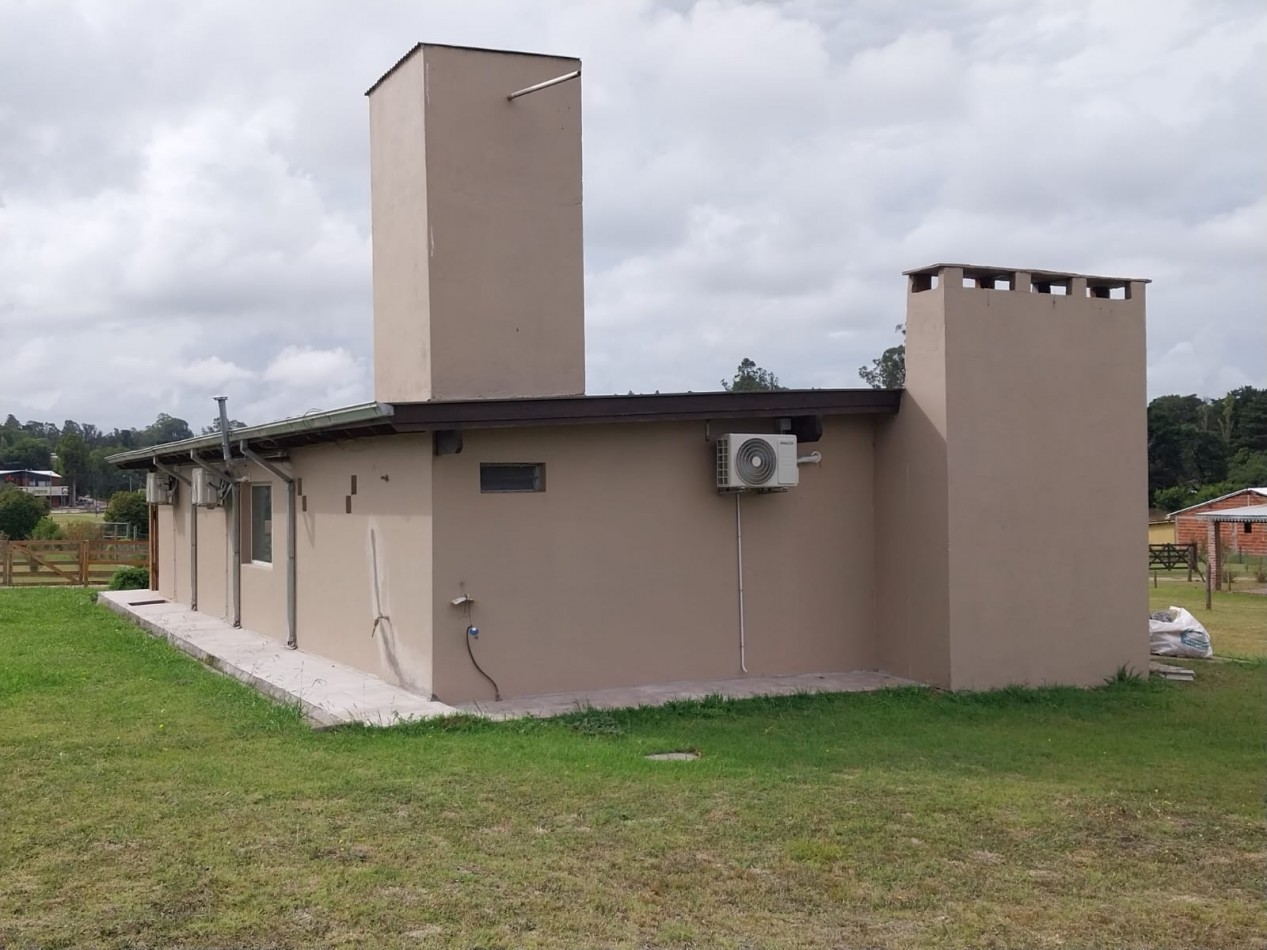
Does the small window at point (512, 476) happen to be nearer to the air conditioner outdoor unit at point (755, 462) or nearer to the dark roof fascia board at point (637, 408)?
the dark roof fascia board at point (637, 408)

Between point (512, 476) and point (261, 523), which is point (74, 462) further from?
point (512, 476)

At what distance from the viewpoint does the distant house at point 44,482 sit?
268ft

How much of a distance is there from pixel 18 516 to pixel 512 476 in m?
32.4

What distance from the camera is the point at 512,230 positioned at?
11.5 metres

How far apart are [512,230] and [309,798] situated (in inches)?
259

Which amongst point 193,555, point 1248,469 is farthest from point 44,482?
point 193,555

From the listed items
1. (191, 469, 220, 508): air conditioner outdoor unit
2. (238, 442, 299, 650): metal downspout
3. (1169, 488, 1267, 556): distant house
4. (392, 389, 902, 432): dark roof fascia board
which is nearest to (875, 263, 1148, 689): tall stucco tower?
(392, 389, 902, 432): dark roof fascia board

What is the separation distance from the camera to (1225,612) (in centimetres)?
1989

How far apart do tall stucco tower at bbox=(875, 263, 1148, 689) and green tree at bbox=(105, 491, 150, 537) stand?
96.6 feet

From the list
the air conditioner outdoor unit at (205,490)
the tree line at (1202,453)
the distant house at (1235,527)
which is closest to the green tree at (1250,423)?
the tree line at (1202,453)

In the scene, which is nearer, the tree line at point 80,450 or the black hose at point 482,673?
the black hose at point 482,673

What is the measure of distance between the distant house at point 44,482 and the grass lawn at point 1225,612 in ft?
239

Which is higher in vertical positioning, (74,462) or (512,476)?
(74,462)

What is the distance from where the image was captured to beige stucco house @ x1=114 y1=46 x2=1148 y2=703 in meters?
9.58
